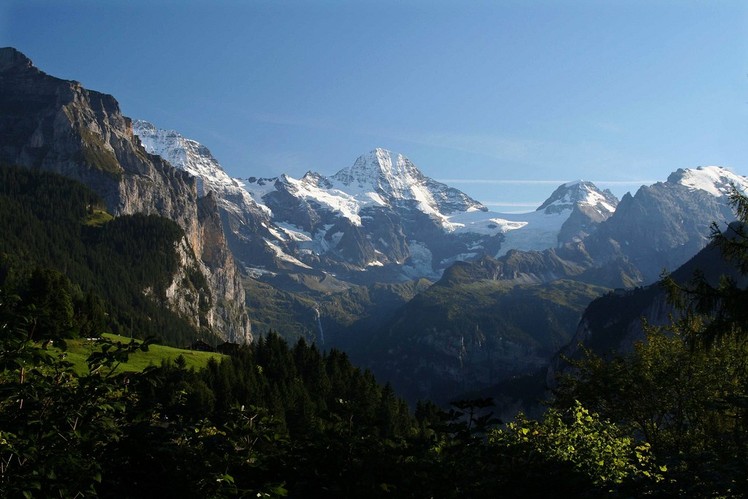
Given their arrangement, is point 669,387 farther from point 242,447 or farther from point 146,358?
point 146,358

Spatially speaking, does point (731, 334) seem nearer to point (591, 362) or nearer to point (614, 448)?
point (614, 448)

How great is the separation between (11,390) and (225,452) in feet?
12.8

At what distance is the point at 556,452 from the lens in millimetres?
16188

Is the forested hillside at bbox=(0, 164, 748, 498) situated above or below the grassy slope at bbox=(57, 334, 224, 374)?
above

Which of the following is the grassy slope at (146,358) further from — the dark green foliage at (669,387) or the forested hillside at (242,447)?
the forested hillside at (242,447)

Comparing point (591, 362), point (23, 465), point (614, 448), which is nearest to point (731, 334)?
point (614, 448)

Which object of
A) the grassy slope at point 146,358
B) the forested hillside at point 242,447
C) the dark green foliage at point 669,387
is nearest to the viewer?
the forested hillside at point 242,447

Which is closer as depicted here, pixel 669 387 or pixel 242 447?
pixel 242 447

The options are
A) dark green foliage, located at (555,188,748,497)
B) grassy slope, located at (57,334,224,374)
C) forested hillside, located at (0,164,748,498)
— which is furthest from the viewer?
grassy slope, located at (57,334,224,374)

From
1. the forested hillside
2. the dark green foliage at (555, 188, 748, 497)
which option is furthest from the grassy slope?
the forested hillside

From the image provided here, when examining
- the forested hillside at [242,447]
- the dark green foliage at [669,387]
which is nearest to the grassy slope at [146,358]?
the dark green foliage at [669,387]

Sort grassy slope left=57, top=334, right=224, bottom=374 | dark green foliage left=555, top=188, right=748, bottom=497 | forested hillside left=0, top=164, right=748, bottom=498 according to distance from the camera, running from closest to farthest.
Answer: forested hillside left=0, top=164, right=748, bottom=498, dark green foliage left=555, top=188, right=748, bottom=497, grassy slope left=57, top=334, right=224, bottom=374

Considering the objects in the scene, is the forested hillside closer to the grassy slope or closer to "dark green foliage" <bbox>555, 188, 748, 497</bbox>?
"dark green foliage" <bbox>555, 188, 748, 497</bbox>

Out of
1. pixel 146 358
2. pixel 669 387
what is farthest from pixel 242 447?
pixel 146 358
